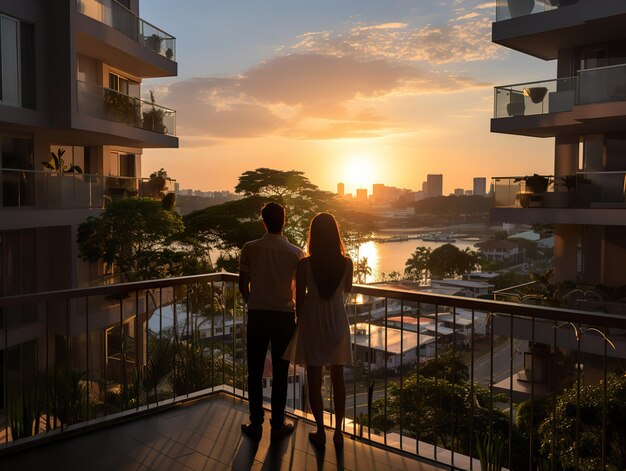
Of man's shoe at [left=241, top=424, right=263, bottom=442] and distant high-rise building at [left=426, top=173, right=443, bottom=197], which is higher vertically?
distant high-rise building at [left=426, top=173, right=443, bottom=197]

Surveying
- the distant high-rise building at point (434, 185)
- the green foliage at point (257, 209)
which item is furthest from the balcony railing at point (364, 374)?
the distant high-rise building at point (434, 185)

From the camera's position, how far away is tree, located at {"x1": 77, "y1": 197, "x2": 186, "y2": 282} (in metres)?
17.5

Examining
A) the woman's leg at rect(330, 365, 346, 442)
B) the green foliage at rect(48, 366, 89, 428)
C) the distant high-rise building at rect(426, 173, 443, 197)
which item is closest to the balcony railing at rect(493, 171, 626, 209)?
the woman's leg at rect(330, 365, 346, 442)

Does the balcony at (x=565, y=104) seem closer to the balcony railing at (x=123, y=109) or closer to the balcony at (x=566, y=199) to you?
the balcony at (x=566, y=199)

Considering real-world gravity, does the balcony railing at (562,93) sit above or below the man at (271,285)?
above

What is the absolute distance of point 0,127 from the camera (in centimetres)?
1539

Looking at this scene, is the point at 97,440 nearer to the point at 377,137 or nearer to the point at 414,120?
the point at 377,137

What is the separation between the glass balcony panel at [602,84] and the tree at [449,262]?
56.3 m

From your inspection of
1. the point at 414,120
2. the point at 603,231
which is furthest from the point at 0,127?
the point at 414,120

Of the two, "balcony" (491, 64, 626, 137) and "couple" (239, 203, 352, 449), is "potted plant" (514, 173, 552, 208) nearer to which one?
"balcony" (491, 64, 626, 137)

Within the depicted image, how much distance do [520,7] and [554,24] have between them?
1.40 metres

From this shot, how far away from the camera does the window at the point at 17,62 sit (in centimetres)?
1469

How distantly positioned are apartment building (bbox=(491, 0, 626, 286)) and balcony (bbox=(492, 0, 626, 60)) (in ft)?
0.09

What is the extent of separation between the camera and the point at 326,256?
4238 millimetres
